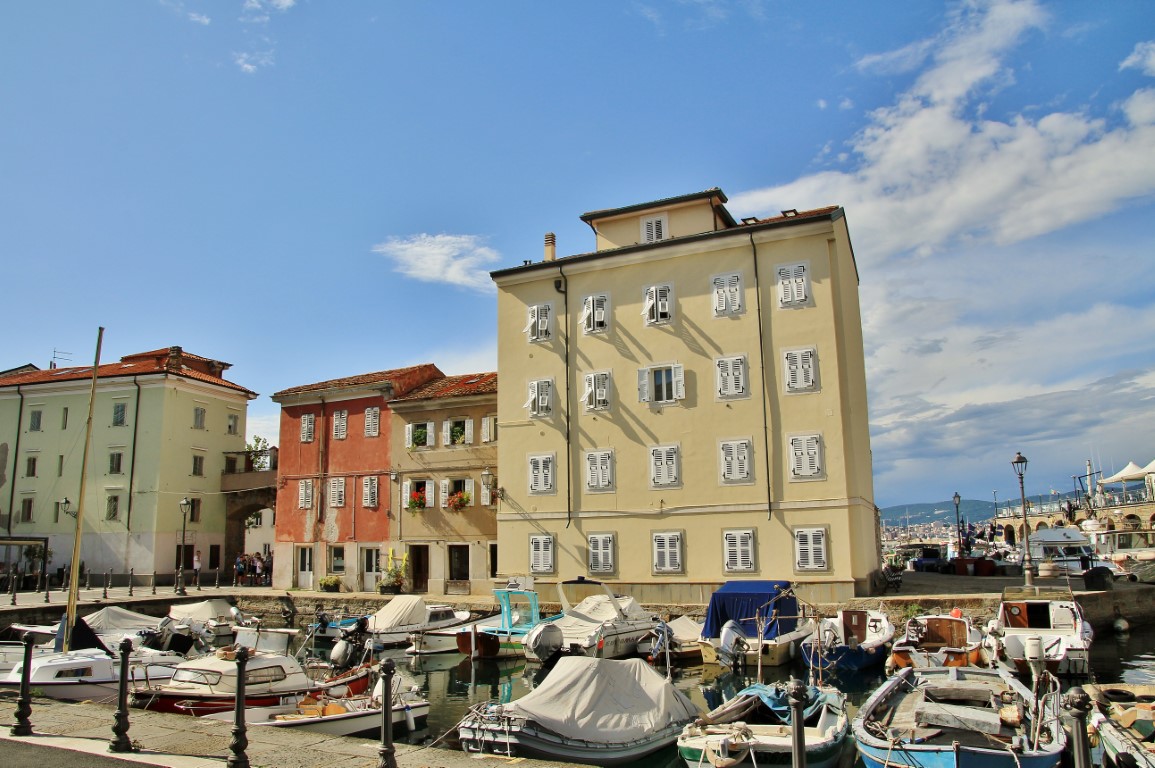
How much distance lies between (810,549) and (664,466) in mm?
6409

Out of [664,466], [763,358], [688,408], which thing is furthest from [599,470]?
[763,358]

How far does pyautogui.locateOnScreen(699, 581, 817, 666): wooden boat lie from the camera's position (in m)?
24.6

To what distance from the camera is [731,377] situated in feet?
108

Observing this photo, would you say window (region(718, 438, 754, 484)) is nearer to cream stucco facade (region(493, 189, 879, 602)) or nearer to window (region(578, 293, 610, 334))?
cream stucco facade (region(493, 189, 879, 602))

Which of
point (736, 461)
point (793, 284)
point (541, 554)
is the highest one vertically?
point (793, 284)

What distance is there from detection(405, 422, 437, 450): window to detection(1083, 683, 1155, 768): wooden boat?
30000mm

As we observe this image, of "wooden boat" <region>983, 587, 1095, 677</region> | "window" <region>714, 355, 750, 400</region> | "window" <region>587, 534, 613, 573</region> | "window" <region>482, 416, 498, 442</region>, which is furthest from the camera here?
"window" <region>482, 416, 498, 442</region>

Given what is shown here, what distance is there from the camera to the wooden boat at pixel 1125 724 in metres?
12.4

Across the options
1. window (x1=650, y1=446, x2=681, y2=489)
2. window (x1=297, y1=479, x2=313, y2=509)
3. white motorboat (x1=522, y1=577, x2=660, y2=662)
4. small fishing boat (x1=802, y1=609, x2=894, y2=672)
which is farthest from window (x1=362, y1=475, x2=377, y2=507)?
small fishing boat (x1=802, y1=609, x2=894, y2=672)

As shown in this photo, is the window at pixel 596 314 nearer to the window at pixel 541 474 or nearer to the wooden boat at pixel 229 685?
the window at pixel 541 474

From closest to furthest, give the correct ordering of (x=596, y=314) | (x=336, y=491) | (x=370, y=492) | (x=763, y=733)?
(x=763, y=733), (x=596, y=314), (x=370, y=492), (x=336, y=491)

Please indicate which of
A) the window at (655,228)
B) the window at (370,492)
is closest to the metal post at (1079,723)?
the window at (655,228)

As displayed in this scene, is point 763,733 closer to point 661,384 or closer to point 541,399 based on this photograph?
point 661,384

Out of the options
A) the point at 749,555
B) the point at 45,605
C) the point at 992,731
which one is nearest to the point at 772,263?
the point at 749,555
